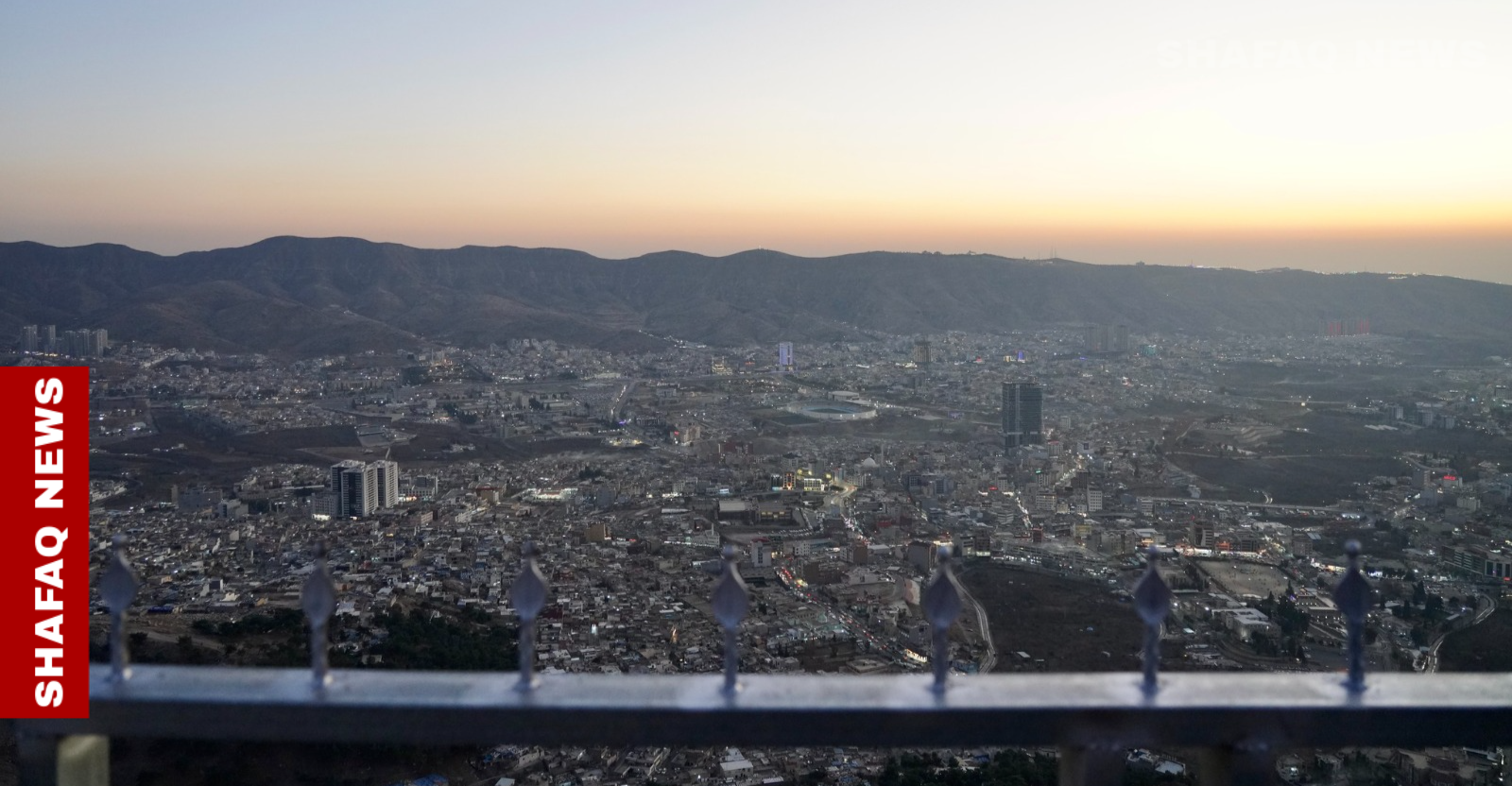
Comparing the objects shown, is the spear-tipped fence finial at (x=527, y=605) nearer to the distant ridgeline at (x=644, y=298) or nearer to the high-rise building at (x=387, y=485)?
the high-rise building at (x=387, y=485)

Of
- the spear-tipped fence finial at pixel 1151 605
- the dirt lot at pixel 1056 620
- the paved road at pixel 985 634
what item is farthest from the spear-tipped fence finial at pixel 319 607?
the dirt lot at pixel 1056 620

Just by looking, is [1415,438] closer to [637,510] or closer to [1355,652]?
[637,510]

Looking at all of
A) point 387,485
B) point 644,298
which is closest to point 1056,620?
point 387,485

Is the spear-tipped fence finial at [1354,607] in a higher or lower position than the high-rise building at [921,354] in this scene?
lower

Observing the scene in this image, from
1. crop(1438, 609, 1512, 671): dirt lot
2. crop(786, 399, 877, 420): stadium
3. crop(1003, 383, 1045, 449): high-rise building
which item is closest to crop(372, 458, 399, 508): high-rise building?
crop(1003, 383, 1045, 449): high-rise building

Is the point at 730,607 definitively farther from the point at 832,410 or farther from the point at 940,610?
the point at 832,410
